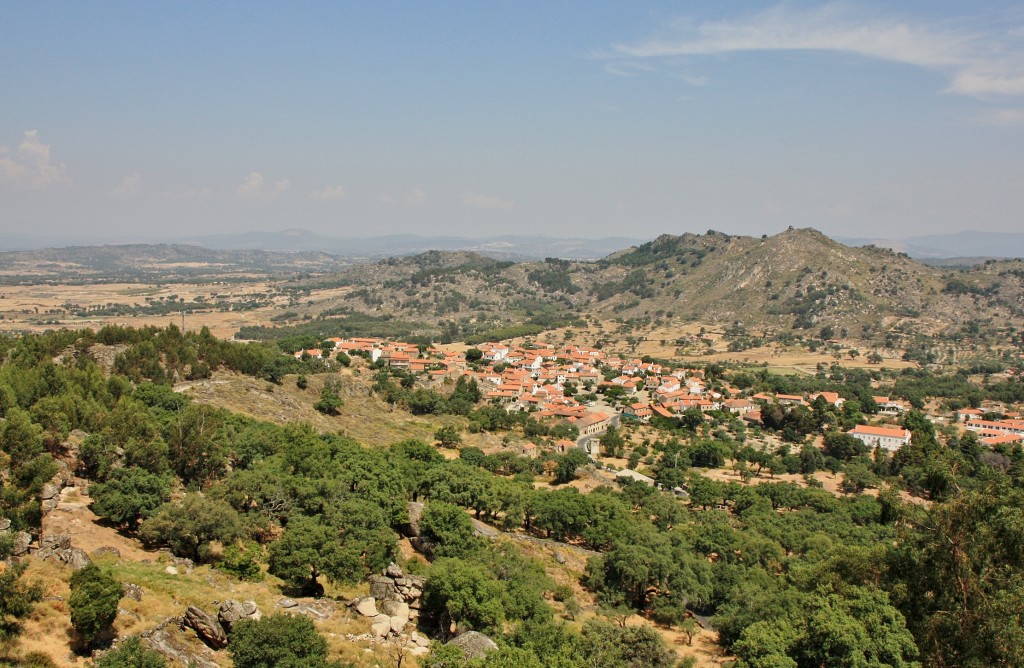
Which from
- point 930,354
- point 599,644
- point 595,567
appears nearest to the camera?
point 599,644

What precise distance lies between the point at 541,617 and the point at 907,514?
14526 mm

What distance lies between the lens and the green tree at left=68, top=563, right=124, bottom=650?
16109 mm

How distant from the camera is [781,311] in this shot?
6407 inches

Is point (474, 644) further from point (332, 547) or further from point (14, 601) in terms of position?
point (14, 601)

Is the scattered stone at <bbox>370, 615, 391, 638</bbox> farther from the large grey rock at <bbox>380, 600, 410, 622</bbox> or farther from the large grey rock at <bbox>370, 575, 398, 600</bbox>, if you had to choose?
the large grey rock at <bbox>370, 575, 398, 600</bbox>

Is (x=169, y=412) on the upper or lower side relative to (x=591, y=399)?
upper

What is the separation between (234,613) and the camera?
18469 mm

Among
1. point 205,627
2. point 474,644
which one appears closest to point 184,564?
point 205,627

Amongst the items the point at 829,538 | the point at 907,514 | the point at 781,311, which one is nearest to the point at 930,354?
the point at 781,311

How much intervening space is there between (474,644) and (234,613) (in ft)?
22.7

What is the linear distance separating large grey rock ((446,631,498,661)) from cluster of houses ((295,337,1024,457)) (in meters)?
38.7

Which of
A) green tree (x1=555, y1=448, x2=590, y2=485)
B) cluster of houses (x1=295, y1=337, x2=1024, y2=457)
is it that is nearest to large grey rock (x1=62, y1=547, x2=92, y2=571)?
green tree (x1=555, y1=448, x2=590, y2=485)

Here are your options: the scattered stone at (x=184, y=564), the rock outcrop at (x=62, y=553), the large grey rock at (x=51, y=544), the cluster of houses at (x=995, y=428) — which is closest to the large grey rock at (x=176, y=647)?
the rock outcrop at (x=62, y=553)

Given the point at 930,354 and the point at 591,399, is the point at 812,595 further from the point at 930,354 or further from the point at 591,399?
the point at 930,354
